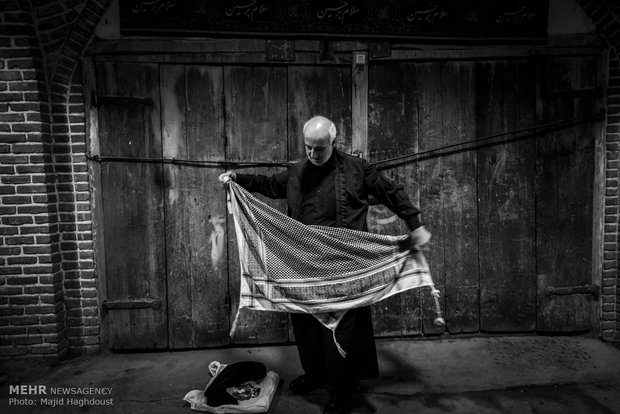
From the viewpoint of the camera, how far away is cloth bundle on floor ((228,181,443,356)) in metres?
2.70

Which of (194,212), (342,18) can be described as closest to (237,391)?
(194,212)

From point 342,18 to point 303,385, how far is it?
3.00 m

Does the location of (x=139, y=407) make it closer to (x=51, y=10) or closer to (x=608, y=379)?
(x=51, y=10)

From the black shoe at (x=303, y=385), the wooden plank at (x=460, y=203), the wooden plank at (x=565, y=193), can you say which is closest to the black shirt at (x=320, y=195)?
the black shoe at (x=303, y=385)

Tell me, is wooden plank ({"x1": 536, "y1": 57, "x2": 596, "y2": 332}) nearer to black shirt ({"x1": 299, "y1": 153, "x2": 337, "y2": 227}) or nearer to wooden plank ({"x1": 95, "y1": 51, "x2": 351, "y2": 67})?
wooden plank ({"x1": 95, "y1": 51, "x2": 351, "y2": 67})

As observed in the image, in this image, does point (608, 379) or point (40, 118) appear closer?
point (608, 379)

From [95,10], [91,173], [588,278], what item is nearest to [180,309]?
[91,173]

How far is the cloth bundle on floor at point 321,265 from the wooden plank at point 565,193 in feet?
5.76

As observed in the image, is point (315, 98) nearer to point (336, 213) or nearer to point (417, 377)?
point (336, 213)

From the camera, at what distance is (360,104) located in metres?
3.61

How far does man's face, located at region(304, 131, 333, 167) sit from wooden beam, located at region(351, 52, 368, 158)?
996mm

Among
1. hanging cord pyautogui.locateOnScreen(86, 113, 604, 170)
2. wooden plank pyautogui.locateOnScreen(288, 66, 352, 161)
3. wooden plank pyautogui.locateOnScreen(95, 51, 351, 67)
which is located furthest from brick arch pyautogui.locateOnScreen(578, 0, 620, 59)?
wooden plank pyautogui.locateOnScreen(95, 51, 351, 67)

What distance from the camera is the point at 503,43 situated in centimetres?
364

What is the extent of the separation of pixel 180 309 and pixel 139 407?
3.24 ft
